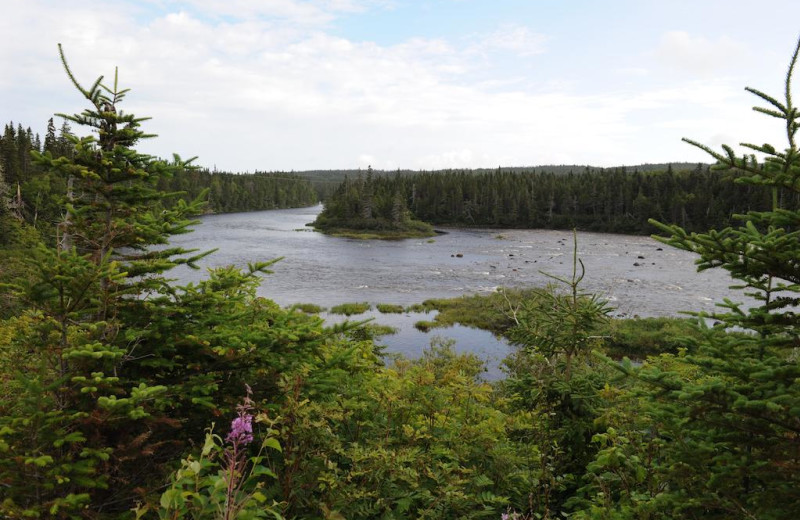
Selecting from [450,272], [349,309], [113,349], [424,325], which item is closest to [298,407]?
[113,349]

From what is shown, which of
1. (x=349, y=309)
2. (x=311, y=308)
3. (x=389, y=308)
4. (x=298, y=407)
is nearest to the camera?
(x=298, y=407)

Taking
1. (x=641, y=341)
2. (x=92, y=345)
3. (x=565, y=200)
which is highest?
(x=565, y=200)

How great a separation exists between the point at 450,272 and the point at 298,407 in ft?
147

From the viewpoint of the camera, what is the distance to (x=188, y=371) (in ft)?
15.4

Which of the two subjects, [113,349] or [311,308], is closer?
[113,349]

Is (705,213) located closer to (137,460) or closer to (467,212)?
(467,212)

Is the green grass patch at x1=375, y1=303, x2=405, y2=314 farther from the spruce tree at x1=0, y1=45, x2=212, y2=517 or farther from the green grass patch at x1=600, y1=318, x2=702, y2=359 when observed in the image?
the spruce tree at x1=0, y1=45, x2=212, y2=517

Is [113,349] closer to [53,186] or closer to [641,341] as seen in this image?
[641,341]

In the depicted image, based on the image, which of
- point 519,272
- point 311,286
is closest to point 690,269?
point 519,272

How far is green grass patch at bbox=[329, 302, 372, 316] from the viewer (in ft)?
102

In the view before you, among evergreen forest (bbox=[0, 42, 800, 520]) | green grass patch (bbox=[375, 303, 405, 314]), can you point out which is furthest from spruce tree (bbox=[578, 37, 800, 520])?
green grass patch (bbox=[375, 303, 405, 314])

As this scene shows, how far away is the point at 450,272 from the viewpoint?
159 feet

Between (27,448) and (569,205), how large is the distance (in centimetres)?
12061

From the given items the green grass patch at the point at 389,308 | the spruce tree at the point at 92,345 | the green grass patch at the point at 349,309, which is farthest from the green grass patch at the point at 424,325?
the spruce tree at the point at 92,345
